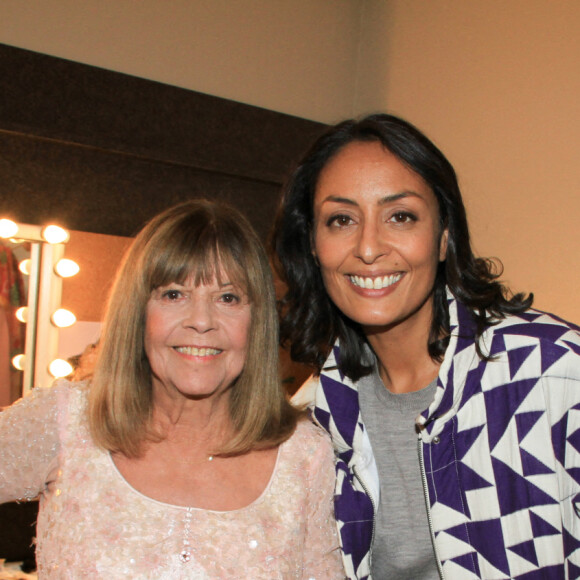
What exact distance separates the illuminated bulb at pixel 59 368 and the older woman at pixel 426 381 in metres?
1.17

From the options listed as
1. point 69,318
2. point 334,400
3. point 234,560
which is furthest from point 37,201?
point 234,560

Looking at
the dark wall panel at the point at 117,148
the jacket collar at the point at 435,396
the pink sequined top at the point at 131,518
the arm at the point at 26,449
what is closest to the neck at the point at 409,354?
the jacket collar at the point at 435,396

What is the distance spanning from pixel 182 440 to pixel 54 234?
1311 millimetres

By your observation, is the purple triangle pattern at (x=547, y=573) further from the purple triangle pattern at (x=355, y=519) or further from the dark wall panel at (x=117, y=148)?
the dark wall panel at (x=117, y=148)

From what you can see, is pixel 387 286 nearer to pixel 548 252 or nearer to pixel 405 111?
pixel 548 252

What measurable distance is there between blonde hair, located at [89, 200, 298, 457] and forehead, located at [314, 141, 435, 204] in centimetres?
28

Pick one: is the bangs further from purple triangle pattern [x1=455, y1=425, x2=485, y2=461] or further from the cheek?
purple triangle pattern [x1=455, y1=425, x2=485, y2=461]

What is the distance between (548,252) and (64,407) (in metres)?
1.92

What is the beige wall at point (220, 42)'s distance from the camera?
2777 millimetres

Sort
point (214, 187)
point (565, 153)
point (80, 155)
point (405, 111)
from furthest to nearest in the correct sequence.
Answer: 1. point (405, 111)
2. point (214, 187)
3. point (80, 155)
4. point (565, 153)

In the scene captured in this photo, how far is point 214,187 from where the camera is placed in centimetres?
309

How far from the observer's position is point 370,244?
151 cm

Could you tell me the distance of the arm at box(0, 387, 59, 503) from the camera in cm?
149

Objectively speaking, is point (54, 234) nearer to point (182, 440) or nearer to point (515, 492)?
point (182, 440)
